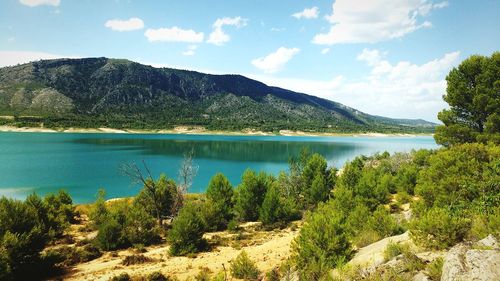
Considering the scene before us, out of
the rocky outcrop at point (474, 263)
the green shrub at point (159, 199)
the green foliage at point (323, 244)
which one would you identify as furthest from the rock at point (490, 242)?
the green shrub at point (159, 199)

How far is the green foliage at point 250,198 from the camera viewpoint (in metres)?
30.0

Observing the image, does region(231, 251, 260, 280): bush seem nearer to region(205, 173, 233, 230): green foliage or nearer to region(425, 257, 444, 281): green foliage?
region(425, 257, 444, 281): green foliage

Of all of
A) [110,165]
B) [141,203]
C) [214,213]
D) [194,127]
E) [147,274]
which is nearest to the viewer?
[147,274]

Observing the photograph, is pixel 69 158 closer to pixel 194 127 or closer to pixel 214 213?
pixel 214 213

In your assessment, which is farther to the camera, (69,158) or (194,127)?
(194,127)

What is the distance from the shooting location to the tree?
949 inches

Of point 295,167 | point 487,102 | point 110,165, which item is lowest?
point 110,165

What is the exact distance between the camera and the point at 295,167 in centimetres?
3769

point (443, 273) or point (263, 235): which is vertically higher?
point (443, 273)

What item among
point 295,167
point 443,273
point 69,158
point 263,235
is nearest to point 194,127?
point 69,158

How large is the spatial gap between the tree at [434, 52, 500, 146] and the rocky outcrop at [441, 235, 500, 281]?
2004cm

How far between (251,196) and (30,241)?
18179mm

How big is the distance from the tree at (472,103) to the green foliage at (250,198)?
1660 cm

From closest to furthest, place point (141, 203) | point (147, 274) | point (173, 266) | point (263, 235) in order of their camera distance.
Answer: point (147, 274) → point (173, 266) → point (263, 235) → point (141, 203)
